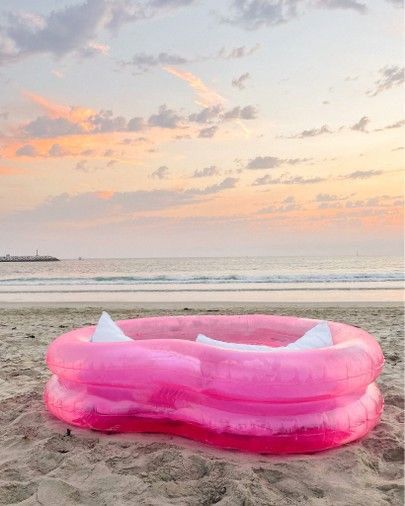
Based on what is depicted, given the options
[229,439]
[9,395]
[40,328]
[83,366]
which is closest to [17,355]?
[9,395]

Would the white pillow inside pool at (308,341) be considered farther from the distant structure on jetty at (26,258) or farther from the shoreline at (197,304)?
the distant structure on jetty at (26,258)

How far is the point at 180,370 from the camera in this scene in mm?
3645

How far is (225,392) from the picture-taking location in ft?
11.4

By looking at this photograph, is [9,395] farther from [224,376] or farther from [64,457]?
[224,376]

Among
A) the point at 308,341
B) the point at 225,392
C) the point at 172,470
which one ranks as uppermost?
the point at 308,341

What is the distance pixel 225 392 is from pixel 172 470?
57 centimetres

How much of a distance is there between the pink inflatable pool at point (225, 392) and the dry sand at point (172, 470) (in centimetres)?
11

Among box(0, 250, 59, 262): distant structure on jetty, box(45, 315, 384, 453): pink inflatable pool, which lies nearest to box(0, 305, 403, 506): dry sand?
box(45, 315, 384, 453): pink inflatable pool

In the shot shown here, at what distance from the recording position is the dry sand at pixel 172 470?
Answer: 2930mm

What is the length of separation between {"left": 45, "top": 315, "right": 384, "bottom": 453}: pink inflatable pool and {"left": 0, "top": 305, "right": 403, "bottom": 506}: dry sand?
11 cm

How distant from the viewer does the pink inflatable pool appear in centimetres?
346

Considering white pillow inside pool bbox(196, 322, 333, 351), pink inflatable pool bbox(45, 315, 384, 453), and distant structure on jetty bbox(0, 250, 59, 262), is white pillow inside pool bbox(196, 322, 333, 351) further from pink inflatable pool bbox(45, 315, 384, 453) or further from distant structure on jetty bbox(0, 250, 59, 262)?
distant structure on jetty bbox(0, 250, 59, 262)

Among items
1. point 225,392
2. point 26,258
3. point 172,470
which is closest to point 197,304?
point 225,392

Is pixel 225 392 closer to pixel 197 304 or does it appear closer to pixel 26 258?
pixel 197 304
